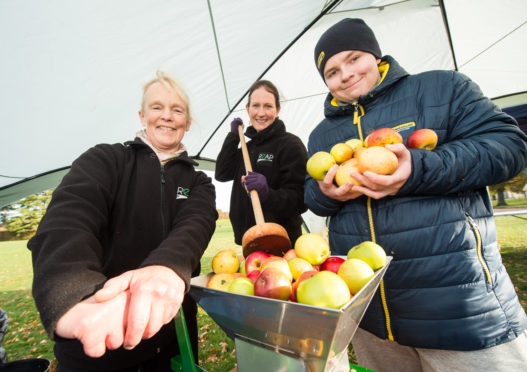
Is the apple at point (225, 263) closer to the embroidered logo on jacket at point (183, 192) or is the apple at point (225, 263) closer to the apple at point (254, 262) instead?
the apple at point (254, 262)

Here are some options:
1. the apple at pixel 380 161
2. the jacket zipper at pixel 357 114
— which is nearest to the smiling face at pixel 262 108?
the jacket zipper at pixel 357 114

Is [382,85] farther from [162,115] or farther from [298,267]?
[162,115]

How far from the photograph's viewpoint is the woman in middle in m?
2.05

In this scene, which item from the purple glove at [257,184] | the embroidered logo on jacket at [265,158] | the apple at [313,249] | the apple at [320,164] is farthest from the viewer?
the embroidered logo on jacket at [265,158]

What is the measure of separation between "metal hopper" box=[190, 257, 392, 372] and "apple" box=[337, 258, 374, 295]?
5cm

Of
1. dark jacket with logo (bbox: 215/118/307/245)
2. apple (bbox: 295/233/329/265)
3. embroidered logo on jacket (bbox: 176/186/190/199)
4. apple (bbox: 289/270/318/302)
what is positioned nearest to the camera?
apple (bbox: 289/270/318/302)

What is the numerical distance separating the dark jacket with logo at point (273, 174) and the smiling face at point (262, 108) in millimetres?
70

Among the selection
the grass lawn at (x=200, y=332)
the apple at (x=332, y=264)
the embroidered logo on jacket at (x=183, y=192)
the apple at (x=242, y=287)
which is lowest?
the grass lawn at (x=200, y=332)

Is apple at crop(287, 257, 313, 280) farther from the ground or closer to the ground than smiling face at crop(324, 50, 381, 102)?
closer to the ground

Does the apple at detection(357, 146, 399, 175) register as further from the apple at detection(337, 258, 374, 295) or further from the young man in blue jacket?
the apple at detection(337, 258, 374, 295)

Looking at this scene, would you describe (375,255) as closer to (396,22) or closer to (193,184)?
(193,184)

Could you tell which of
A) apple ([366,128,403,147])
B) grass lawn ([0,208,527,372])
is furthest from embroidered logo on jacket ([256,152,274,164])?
apple ([366,128,403,147])

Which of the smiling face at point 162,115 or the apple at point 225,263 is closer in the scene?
the apple at point 225,263

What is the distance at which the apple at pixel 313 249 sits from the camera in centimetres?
98
